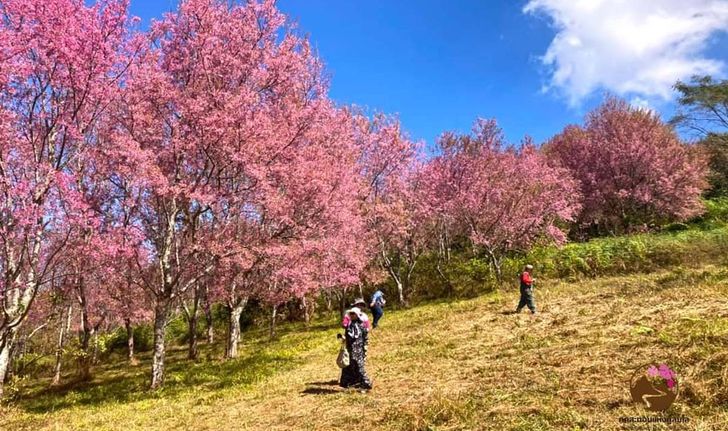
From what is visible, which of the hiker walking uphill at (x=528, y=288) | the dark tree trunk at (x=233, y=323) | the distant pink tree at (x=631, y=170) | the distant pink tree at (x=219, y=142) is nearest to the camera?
the distant pink tree at (x=219, y=142)

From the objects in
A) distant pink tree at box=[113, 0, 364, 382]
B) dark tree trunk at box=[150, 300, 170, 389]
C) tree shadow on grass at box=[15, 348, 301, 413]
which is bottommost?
tree shadow on grass at box=[15, 348, 301, 413]

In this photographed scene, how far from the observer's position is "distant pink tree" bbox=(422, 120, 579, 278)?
28859mm

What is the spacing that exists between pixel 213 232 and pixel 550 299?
13260 millimetres

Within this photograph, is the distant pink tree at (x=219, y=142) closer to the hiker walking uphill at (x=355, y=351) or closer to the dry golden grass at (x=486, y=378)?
the dry golden grass at (x=486, y=378)

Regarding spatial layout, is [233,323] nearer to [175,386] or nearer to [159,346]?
[159,346]

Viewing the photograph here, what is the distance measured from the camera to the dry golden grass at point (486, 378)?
654 centimetres

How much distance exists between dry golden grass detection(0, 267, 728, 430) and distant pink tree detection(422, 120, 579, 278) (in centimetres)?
1052

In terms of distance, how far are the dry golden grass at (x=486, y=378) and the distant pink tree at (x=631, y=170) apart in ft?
65.3

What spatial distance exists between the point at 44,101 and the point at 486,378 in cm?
1248

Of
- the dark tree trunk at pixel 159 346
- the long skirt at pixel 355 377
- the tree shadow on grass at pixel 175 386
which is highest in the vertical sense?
the dark tree trunk at pixel 159 346

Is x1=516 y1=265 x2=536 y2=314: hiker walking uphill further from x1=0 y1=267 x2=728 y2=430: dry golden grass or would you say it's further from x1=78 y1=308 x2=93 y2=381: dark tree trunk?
x1=78 y1=308 x2=93 y2=381: dark tree trunk

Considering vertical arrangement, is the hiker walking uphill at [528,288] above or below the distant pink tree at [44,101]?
below

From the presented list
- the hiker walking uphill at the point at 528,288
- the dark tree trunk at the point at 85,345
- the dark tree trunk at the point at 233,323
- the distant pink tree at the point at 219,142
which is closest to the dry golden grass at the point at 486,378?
the hiker walking uphill at the point at 528,288

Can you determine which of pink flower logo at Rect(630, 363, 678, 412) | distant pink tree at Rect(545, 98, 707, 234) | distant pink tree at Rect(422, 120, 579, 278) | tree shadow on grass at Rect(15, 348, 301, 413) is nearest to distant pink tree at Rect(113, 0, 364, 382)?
tree shadow on grass at Rect(15, 348, 301, 413)
